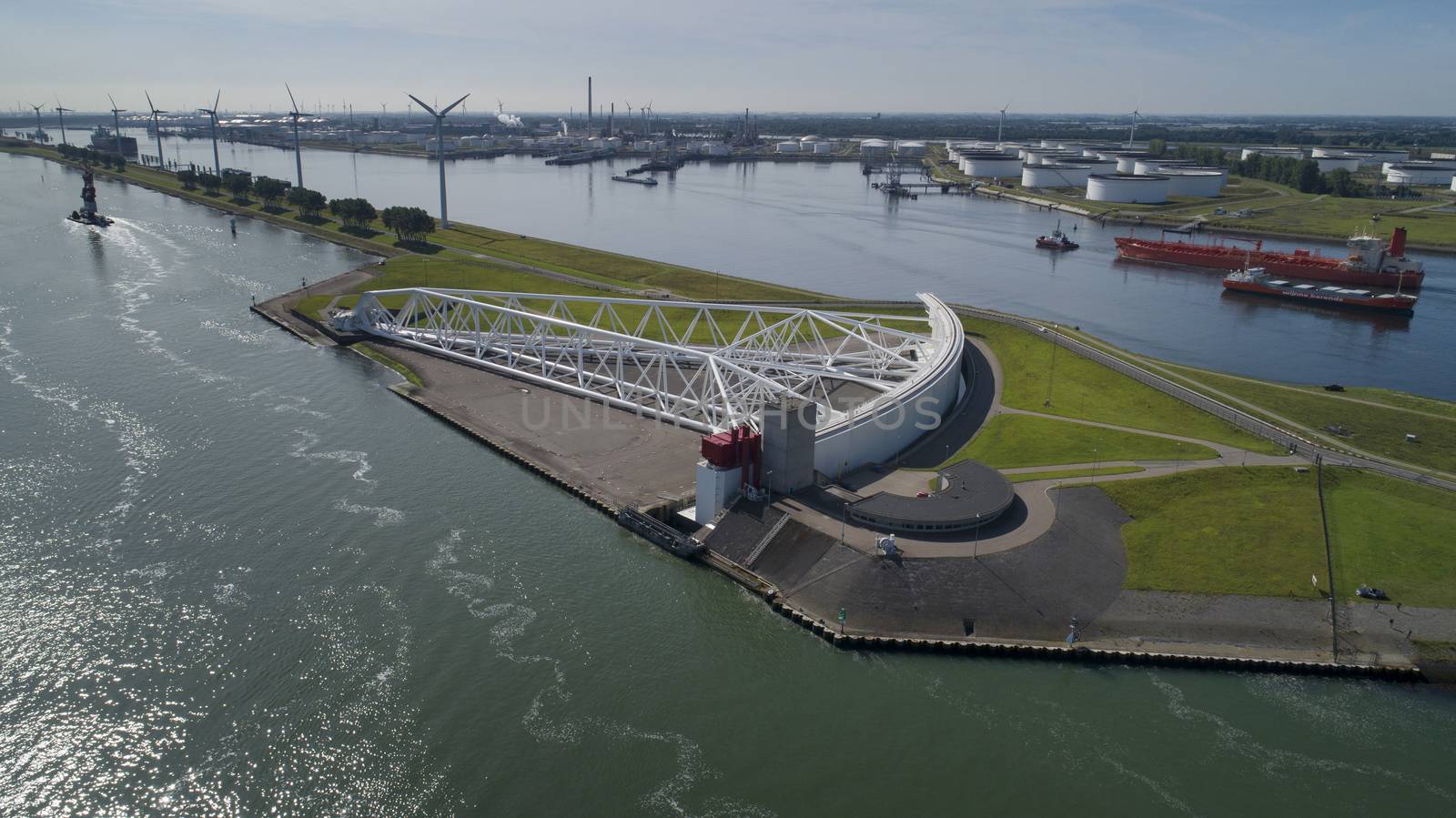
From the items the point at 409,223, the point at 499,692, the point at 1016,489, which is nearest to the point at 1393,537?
the point at 1016,489

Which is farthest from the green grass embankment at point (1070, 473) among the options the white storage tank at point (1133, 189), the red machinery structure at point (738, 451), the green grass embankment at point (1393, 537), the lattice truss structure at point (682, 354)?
the white storage tank at point (1133, 189)

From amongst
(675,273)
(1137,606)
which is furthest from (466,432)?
(675,273)

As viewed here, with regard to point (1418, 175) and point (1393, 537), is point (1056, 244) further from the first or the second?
point (1418, 175)

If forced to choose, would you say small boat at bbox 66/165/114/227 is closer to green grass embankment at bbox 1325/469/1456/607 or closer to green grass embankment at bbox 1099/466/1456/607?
green grass embankment at bbox 1099/466/1456/607

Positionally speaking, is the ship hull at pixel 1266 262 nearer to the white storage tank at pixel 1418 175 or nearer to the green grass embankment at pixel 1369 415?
the green grass embankment at pixel 1369 415

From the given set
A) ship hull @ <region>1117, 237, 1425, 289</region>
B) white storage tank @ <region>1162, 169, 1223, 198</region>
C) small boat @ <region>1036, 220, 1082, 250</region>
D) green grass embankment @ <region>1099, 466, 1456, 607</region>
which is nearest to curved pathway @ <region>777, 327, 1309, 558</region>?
green grass embankment @ <region>1099, 466, 1456, 607</region>

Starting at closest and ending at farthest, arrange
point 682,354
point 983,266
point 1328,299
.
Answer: point 682,354 < point 1328,299 < point 983,266
